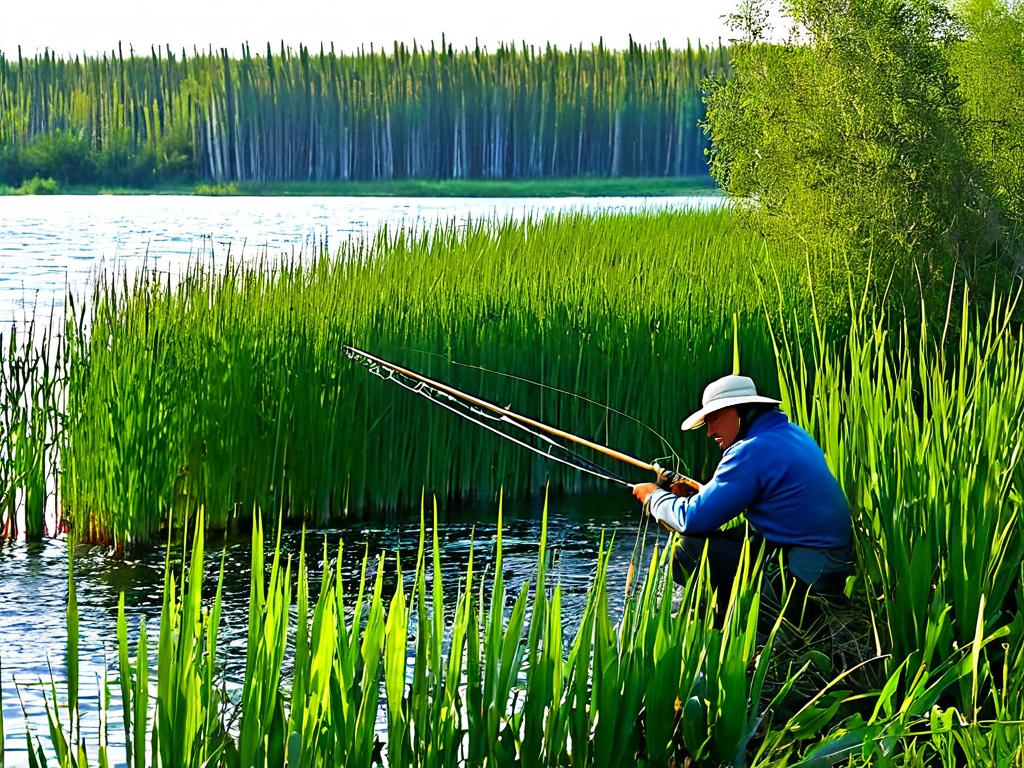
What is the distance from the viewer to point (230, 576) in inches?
312

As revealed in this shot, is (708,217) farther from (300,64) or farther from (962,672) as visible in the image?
(300,64)

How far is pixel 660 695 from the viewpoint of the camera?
359 centimetres

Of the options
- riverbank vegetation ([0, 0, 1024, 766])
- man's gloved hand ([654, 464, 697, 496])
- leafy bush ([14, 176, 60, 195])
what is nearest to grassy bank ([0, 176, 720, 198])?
leafy bush ([14, 176, 60, 195])

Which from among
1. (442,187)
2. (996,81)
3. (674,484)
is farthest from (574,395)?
(442,187)

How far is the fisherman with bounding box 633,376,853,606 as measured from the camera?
4910 mm

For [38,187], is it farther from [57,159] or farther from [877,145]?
[877,145]

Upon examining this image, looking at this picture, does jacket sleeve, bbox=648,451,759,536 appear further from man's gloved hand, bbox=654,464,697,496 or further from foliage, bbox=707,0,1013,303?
foliage, bbox=707,0,1013,303

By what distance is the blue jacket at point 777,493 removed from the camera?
4898 mm

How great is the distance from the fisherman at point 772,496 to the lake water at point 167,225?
7.80m

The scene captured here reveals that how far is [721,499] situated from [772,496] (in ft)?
0.61

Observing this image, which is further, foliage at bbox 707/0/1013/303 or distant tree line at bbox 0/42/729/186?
distant tree line at bbox 0/42/729/186

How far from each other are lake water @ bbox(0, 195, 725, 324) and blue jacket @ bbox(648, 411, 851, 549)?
7.94 meters

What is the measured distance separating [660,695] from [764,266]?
9119 millimetres

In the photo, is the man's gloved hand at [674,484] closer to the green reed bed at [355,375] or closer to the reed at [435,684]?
the reed at [435,684]
